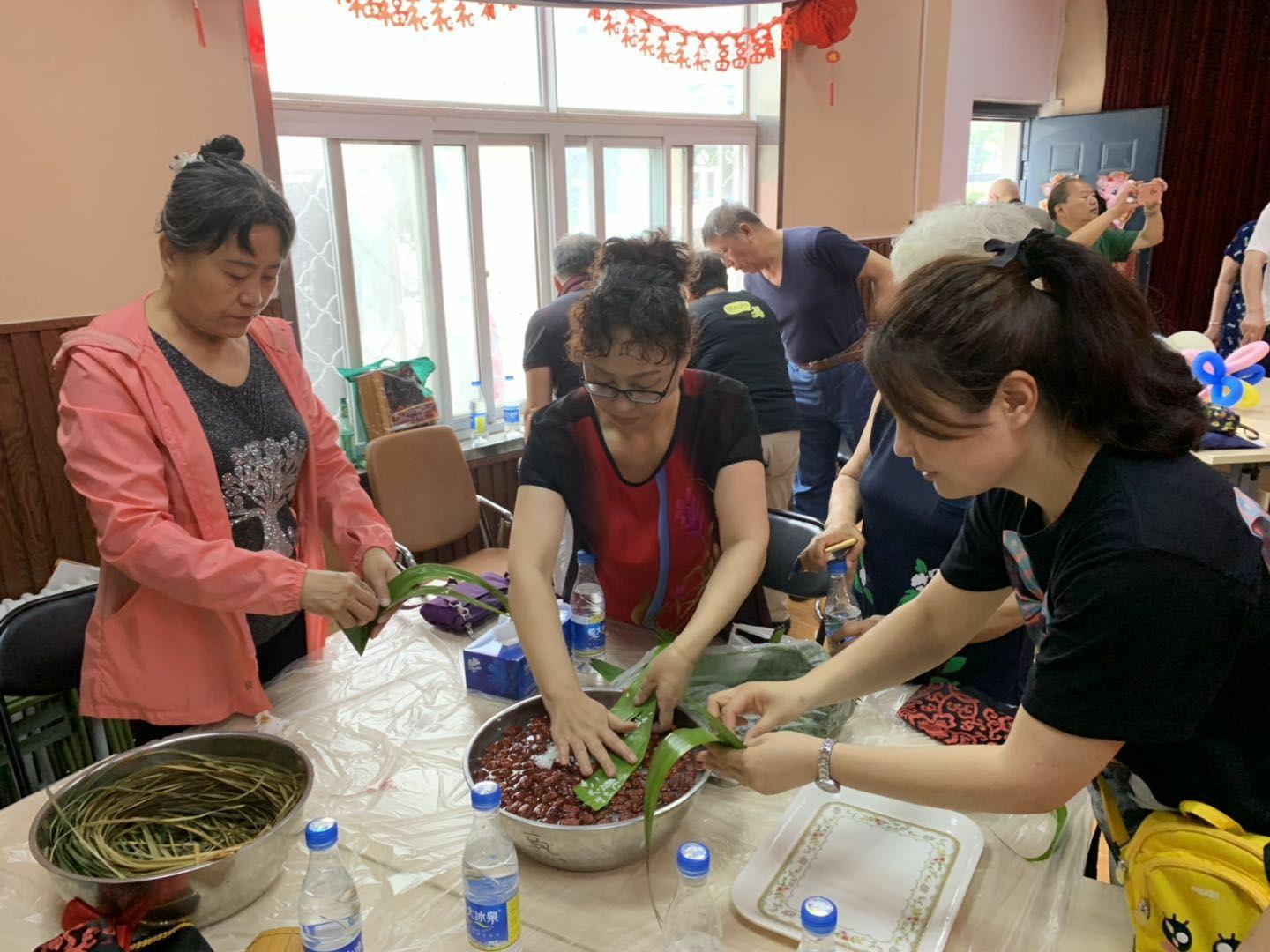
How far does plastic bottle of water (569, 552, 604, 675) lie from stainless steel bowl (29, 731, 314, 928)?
21.5 inches

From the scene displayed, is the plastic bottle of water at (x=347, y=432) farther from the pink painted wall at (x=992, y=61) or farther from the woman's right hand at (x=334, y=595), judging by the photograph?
the pink painted wall at (x=992, y=61)

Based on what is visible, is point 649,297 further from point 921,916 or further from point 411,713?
point 921,916

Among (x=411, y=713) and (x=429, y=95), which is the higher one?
(x=429, y=95)

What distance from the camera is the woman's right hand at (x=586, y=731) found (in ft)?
4.01

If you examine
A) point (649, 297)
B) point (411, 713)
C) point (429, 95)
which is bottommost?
point (411, 713)

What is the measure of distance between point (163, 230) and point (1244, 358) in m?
3.73

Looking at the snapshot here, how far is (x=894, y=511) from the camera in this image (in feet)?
5.76

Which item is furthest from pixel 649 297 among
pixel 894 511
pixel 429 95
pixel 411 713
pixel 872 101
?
pixel 872 101

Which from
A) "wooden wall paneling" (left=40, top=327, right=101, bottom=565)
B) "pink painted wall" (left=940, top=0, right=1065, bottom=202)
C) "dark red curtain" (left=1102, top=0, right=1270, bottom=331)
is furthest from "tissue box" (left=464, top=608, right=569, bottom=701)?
"dark red curtain" (left=1102, top=0, right=1270, bottom=331)

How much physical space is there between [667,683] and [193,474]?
33.7 inches

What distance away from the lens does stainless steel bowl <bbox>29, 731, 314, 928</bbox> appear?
101cm

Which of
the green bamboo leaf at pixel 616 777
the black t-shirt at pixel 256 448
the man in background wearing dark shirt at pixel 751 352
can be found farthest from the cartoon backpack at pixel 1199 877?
the man in background wearing dark shirt at pixel 751 352

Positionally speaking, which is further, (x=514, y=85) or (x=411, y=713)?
(x=514, y=85)

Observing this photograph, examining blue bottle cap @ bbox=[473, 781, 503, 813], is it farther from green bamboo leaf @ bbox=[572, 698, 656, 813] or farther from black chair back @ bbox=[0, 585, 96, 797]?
black chair back @ bbox=[0, 585, 96, 797]
